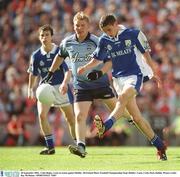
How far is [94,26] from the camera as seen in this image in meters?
22.2

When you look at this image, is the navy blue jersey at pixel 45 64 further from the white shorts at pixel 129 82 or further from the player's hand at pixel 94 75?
the white shorts at pixel 129 82

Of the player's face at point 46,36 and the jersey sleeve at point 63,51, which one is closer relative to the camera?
the jersey sleeve at point 63,51

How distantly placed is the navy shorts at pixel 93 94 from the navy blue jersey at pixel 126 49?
961 mm

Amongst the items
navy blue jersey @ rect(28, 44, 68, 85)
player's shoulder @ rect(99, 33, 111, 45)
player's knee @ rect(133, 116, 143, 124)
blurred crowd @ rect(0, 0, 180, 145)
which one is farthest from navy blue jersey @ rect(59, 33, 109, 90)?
blurred crowd @ rect(0, 0, 180, 145)

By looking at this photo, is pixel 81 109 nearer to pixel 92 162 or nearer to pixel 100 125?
pixel 92 162

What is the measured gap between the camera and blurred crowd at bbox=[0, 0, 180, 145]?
772 inches

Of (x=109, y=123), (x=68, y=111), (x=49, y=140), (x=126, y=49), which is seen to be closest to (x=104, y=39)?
(x=126, y=49)

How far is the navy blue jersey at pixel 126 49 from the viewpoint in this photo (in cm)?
1084

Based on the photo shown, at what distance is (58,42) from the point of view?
71.6 feet

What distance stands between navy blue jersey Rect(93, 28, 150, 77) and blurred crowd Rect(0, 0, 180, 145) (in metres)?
8.00

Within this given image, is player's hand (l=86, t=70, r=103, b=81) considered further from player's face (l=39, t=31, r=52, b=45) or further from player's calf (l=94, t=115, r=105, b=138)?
player's face (l=39, t=31, r=52, b=45)

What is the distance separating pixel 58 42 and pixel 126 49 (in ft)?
36.4

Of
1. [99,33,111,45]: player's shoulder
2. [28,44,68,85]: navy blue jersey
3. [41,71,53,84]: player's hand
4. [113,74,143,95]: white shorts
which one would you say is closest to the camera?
[113,74,143,95]: white shorts

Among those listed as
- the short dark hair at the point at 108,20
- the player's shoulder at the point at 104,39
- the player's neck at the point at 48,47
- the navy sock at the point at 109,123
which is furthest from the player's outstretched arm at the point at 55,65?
the navy sock at the point at 109,123
